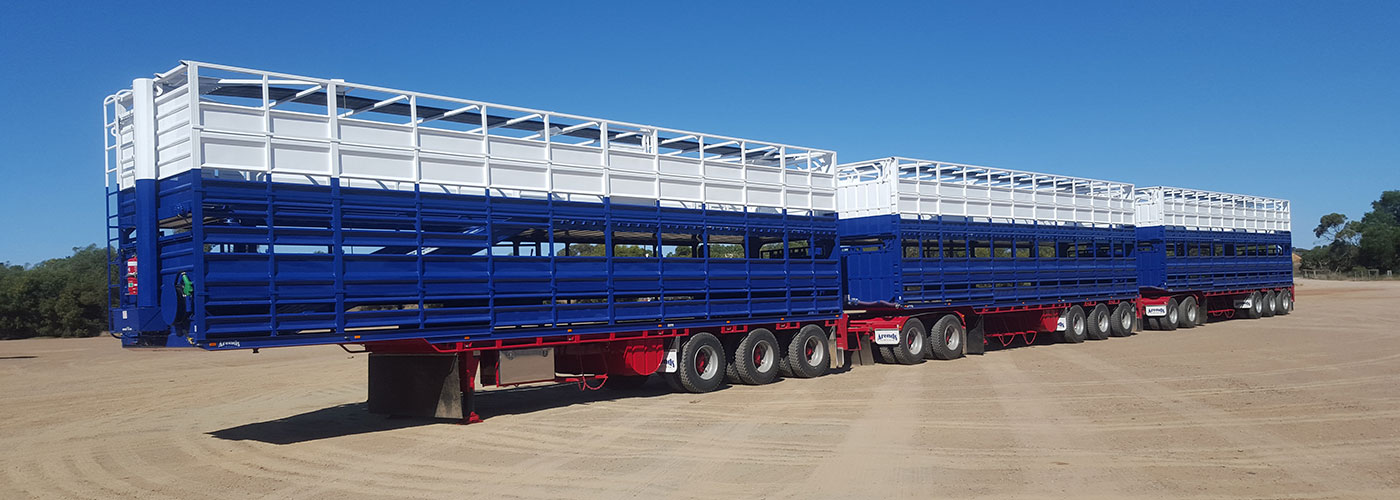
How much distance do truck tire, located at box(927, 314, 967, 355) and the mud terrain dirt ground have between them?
1.31 m

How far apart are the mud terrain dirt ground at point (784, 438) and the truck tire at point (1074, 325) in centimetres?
533

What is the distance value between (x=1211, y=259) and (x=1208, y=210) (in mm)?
1738

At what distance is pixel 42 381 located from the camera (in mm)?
21047

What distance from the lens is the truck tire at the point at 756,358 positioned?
648 inches

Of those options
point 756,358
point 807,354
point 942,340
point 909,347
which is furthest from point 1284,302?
point 756,358

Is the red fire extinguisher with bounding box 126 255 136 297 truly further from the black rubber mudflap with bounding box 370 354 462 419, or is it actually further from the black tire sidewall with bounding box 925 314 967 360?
the black tire sidewall with bounding box 925 314 967 360

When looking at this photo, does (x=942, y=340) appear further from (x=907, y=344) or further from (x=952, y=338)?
(x=907, y=344)

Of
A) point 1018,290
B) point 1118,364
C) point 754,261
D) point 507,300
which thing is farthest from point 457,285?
point 1018,290

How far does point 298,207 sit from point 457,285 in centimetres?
220

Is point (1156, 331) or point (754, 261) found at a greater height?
point (754, 261)

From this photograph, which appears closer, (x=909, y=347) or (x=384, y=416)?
(x=384, y=416)

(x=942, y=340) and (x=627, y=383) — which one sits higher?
(x=942, y=340)

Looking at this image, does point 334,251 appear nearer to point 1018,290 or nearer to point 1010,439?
point 1010,439

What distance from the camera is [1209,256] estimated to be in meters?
32.2
